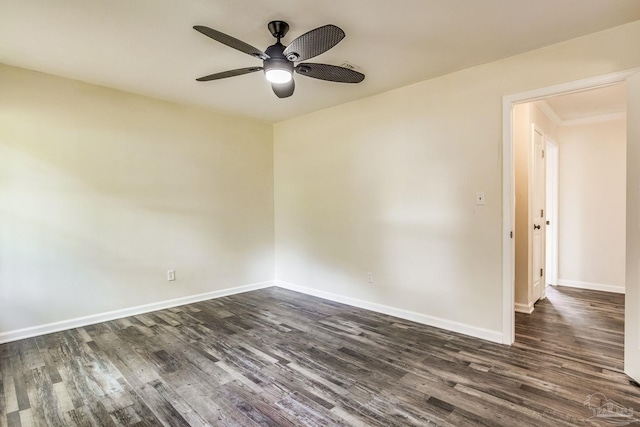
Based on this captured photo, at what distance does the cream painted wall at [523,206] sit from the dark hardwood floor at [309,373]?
0.99ft

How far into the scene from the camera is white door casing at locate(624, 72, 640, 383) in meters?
2.17

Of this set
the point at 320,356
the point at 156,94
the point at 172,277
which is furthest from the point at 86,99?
the point at 320,356

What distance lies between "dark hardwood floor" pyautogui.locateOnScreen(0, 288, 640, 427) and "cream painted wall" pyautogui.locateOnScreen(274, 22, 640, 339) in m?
0.46

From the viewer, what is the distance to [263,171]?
4930 millimetres

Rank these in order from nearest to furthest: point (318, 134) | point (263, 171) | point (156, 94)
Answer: point (156, 94), point (318, 134), point (263, 171)

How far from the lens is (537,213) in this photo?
13.0 ft

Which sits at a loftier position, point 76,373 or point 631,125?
point 631,125

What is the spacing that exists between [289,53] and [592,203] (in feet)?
16.1

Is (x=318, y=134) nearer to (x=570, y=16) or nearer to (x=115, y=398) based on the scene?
(x=570, y=16)

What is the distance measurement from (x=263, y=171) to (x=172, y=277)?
1951 mm

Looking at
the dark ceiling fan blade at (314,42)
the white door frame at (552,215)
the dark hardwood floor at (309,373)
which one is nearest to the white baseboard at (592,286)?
the white door frame at (552,215)

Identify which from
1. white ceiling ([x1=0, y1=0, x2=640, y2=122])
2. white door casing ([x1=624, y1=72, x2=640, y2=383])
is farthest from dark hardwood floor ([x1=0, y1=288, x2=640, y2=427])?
white ceiling ([x1=0, y1=0, x2=640, y2=122])

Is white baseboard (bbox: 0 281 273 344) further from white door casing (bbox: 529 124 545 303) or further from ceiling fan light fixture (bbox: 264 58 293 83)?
white door casing (bbox: 529 124 545 303)

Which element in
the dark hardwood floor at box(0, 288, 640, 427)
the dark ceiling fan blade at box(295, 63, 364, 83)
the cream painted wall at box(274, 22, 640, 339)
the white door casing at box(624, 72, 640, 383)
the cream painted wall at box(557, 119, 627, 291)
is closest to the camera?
the dark hardwood floor at box(0, 288, 640, 427)
